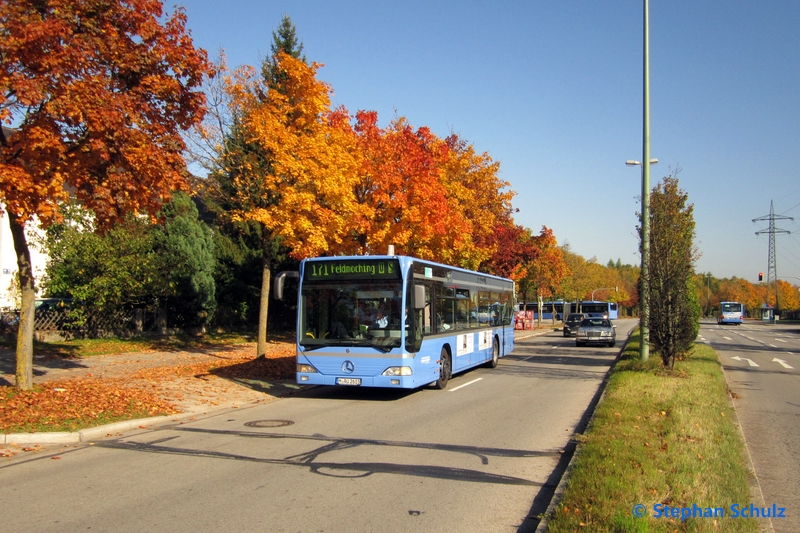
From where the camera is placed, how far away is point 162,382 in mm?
14875

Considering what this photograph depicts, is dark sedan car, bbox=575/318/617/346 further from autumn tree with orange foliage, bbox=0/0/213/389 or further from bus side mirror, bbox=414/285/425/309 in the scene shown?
autumn tree with orange foliage, bbox=0/0/213/389

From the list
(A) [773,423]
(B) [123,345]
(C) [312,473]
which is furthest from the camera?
(B) [123,345]

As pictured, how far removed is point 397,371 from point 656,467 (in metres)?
6.51

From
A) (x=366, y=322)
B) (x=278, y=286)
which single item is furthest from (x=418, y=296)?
(x=278, y=286)

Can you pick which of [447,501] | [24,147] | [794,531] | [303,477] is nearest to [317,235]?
[24,147]

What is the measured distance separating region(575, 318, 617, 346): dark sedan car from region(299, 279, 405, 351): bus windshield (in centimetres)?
2110

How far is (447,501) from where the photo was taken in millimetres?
6352

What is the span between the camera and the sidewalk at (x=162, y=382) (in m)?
9.66

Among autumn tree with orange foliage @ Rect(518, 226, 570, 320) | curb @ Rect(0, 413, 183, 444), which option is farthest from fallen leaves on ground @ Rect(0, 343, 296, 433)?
autumn tree with orange foliage @ Rect(518, 226, 570, 320)

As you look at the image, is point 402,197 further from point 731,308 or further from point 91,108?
point 731,308

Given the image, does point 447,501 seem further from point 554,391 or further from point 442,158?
point 442,158

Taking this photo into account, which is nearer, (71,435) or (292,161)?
(71,435)

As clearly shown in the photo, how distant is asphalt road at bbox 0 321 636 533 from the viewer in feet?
19.1

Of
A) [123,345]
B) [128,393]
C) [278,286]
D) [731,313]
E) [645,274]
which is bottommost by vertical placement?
[128,393]
